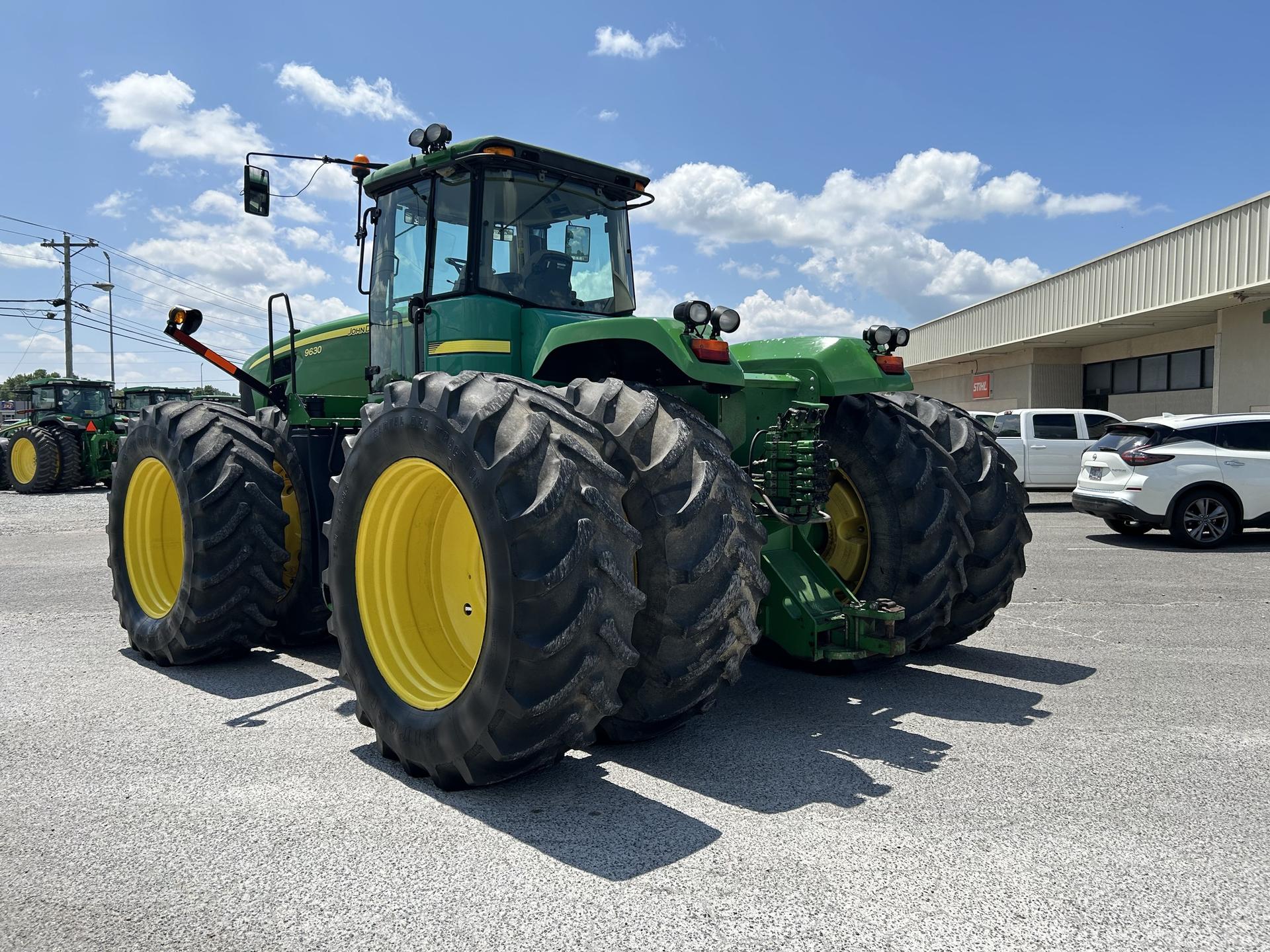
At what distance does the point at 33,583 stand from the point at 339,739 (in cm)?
633

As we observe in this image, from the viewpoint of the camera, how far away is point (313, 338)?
24.1 ft

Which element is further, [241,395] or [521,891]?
[241,395]

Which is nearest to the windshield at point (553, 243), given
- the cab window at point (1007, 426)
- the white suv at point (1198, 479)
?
the white suv at point (1198, 479)

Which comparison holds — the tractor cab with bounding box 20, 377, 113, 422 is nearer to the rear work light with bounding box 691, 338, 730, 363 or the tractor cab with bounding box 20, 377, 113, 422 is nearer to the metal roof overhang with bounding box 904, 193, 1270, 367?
the rear work light with bounding box 691, 338, 730, 363

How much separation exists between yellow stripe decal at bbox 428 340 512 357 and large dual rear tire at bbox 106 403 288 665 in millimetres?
1393

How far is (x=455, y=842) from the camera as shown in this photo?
3188 millimetres

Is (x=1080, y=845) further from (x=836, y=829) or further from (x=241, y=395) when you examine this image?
(x=241, y=395)

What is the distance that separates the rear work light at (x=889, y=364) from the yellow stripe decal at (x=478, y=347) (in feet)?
6.82

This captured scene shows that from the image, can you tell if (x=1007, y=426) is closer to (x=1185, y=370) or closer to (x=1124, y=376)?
(x=1185, y=370)

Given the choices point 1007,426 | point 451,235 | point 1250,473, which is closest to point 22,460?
point 451,235

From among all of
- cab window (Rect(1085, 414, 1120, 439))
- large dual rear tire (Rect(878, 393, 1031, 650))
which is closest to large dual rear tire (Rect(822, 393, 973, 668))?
large dual rear tire (Rect(878, 393, 1031, 650))

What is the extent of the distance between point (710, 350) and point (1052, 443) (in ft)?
49.6

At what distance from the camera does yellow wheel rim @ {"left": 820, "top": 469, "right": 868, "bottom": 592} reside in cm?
541

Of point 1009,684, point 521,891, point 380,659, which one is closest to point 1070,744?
point 1009,684
